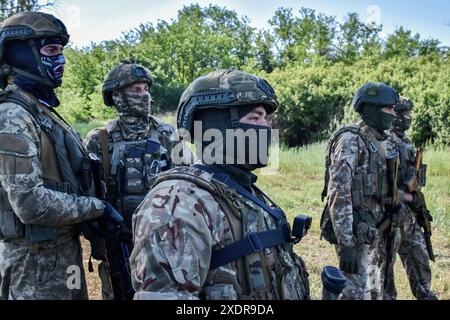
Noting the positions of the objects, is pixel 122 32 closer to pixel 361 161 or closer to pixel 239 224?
pixel 361 161

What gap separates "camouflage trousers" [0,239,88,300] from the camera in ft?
9.28

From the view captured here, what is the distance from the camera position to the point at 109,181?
3.90 m

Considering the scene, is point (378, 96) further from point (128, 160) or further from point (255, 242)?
point (255, 242)

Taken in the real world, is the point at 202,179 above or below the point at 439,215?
above

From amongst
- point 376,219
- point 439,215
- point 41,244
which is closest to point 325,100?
point 439,215

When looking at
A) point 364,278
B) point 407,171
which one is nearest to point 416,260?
point 407,171

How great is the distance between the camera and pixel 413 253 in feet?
17.4

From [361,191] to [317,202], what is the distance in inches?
214

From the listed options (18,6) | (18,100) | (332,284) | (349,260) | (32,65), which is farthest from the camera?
(18,6)

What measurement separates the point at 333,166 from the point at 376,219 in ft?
2.00

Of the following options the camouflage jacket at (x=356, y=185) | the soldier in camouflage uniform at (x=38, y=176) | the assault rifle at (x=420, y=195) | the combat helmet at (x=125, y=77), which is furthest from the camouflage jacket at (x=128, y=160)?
the assault rifle at (x=420, y=195)

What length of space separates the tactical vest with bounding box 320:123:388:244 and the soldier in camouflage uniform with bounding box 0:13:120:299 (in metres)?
2.17

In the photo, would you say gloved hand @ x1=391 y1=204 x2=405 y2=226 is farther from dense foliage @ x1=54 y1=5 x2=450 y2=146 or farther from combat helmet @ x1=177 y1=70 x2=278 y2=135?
dense foliage @ x1=54 y1=5 x2=450 y2=146

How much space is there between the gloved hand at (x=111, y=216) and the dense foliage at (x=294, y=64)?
13.5m
